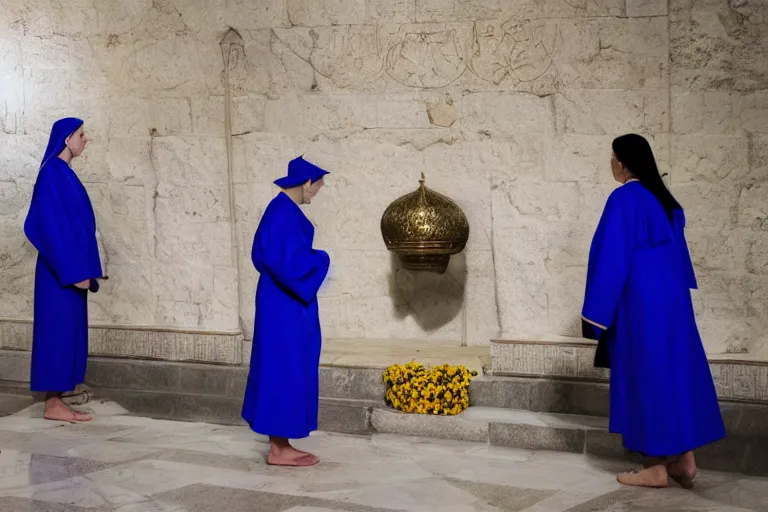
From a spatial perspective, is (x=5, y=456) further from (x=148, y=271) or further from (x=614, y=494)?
(x=614, y=494)

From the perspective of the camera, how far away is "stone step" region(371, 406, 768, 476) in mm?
5508

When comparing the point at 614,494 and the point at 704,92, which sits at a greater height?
the point at 704,92

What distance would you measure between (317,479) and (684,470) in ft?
5.75

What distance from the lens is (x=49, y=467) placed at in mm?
5566

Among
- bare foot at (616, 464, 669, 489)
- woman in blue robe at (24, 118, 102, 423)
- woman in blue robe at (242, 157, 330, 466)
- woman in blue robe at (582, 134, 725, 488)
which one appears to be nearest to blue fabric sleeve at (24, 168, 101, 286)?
woman in blue robe at (24, 118, 102, 423)

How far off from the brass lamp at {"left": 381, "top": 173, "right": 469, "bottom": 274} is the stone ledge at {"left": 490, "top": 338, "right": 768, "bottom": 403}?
66cm

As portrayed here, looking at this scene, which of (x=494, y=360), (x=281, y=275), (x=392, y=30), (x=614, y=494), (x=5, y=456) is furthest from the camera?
(x=392, y=30)

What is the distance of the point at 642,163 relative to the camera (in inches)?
199

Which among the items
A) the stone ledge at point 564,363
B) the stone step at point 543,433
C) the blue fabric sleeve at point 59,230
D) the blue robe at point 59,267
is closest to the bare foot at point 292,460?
the stone step at point 543,433

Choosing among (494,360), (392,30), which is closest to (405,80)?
(392,30)

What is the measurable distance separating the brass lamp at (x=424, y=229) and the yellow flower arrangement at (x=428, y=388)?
0.68 metres

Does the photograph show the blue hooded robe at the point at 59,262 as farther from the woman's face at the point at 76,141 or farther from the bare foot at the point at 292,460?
the bare foot at the point at 292,460

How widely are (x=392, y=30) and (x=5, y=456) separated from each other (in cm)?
343

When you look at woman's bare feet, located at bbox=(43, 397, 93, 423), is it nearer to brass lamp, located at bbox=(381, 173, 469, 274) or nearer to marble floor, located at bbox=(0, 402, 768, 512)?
marble floor, located at bbox=(0, 402, 768, 512)
